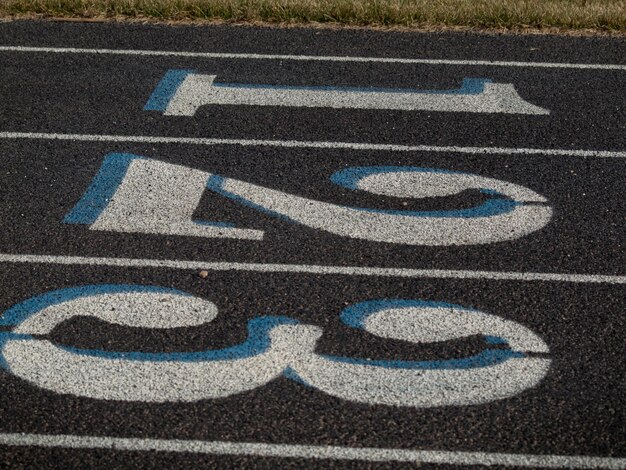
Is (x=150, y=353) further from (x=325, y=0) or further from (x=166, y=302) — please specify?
(x=325, y=0)

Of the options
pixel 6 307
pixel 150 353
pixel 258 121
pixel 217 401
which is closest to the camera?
pixel 217 401

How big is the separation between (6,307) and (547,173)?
4.39 meters

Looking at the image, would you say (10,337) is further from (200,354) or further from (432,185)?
(432,185)

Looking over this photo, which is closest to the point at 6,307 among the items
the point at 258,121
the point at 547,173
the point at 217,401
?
the point at 217,401

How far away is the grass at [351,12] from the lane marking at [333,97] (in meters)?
1.93

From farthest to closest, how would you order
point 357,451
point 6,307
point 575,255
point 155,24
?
point 155,24
point 575,255
point 6,307
point 357,451

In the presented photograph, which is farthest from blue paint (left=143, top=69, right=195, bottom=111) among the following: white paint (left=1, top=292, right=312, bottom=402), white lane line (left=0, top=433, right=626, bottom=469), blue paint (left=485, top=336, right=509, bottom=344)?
white lane line (left=0, top=433, right=626, bottom=469)

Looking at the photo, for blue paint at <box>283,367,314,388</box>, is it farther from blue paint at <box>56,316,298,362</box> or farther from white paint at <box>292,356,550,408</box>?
blue paint at <box>56,316,298,362</box>

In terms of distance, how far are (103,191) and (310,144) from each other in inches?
74.5

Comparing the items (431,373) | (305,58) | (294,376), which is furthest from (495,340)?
(305,58)

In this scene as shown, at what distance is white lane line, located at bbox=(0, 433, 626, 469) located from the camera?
5.34 meters

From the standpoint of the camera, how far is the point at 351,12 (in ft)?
40.4

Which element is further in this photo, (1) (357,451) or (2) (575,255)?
(2) (575,255)

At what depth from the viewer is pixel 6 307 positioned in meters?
6.67
